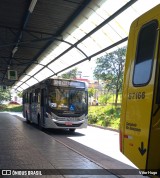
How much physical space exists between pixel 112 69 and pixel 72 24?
20074mm

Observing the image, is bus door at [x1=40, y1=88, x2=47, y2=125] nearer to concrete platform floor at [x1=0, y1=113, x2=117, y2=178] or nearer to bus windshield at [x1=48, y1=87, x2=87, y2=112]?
bus windshield at [x1=48, y1=87, x2=87, y2=112]

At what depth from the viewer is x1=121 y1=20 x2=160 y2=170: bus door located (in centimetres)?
606

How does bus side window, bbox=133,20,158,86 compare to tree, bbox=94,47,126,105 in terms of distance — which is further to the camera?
tree, bbox=94,47,126,105

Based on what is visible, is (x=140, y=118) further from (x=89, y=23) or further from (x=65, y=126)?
(x=65, y=126)

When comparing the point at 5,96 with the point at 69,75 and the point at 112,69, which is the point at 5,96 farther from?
the point at 112,69

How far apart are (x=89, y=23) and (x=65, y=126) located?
228 inches

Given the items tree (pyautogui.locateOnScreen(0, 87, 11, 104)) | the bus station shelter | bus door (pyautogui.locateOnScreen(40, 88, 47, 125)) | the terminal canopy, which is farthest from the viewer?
tree (pyautogui.locateOnScreen(0, 87, 11, 104))

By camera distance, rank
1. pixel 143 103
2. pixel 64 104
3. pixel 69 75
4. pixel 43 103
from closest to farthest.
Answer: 1. pixel 143 103
2. pixel 64 104
3. pixel 43 103
4. pixel 69 75

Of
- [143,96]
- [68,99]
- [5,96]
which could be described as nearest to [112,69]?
[68,99]

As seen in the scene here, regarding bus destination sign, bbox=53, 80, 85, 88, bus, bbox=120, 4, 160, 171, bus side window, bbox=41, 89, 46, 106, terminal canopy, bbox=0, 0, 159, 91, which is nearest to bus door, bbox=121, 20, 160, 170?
bus, bbox=120, 4, 160, 171

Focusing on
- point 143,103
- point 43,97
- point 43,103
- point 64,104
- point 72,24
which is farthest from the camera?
point 43,97

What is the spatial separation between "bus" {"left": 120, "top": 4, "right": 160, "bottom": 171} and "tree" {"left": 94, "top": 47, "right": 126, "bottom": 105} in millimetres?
29065

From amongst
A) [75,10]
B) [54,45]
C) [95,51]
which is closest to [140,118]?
[75,10]

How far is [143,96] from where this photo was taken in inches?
253
